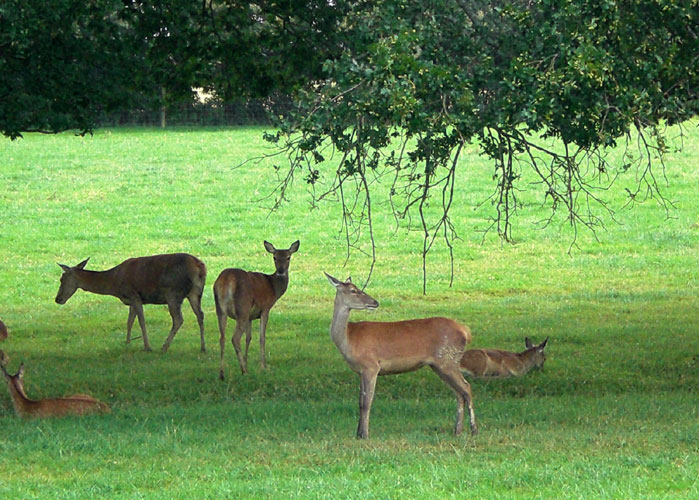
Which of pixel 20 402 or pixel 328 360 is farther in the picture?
pixel 328 360

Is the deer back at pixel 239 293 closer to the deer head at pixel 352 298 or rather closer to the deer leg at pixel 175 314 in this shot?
the deer leg at pixel 175 314

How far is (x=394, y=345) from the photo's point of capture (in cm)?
929

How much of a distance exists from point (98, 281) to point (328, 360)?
3498 mm

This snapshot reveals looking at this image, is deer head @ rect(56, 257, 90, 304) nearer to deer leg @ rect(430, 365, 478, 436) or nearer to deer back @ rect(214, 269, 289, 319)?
deer back @ rect(214, 269, 289, 319)

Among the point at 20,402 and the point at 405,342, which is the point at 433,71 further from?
the point at 20,402

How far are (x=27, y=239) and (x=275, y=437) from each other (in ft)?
50.6

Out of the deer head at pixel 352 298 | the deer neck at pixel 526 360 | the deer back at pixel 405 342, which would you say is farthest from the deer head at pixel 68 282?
the deer back at pixel 405 342

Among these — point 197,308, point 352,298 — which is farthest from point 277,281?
point 352,298

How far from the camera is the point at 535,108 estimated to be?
8992 millimetres

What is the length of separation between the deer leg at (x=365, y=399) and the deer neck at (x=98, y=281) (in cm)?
642

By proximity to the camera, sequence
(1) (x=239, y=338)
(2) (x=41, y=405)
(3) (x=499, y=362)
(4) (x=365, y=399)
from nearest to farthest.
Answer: (4) (x=365, y=399) → (2) (x=41, y=405) → (3) (x=499, y=362) → (1) (x=239, y=338)

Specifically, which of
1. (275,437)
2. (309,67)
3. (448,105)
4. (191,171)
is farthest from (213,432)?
(191,171)

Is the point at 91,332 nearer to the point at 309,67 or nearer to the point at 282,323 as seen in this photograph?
the point at 282,323

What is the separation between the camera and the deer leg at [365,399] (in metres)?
9.05
